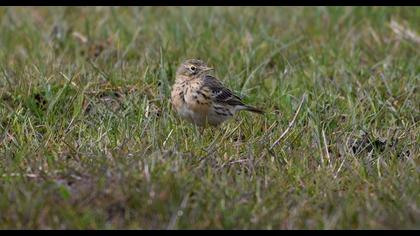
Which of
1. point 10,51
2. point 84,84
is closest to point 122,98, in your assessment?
point 84,84

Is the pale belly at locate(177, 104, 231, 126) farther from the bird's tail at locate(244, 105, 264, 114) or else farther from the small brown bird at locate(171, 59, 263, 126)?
the bird's tail at locate(244, 105, 264, 114)

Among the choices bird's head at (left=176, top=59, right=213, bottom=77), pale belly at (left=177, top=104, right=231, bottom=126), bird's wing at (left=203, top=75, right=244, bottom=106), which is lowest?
pale belly at (left=177, top=104, right=231, bottom=126)

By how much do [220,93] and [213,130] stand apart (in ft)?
1.11

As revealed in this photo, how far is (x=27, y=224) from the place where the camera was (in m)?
4.55

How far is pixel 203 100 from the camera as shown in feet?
22.4

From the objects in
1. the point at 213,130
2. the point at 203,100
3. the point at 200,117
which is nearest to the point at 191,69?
the point at 203,100

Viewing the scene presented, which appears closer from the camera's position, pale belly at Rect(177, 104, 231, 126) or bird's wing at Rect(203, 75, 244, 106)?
pale belly at Rect(177, 104, 231, 126)

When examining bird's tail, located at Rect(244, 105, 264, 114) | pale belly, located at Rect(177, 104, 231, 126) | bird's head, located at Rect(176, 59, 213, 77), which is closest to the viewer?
pale belly, located at Rect(177, 104, 231, 126)

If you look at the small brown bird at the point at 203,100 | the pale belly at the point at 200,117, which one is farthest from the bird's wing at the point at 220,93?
the pale belly at the point at 200,117

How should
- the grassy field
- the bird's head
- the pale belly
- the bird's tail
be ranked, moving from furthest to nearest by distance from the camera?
1. the bird's head
2. the bird's tail
3. the pale belly
4. the grassy field

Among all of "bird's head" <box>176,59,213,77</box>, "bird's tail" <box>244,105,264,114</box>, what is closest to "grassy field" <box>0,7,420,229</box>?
"bird's tail" <box>244,105,264,114</box>

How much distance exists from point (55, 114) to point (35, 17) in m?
3.14

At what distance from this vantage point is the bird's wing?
6.81 metres

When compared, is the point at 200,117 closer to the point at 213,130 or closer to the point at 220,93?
the point at 213,130
